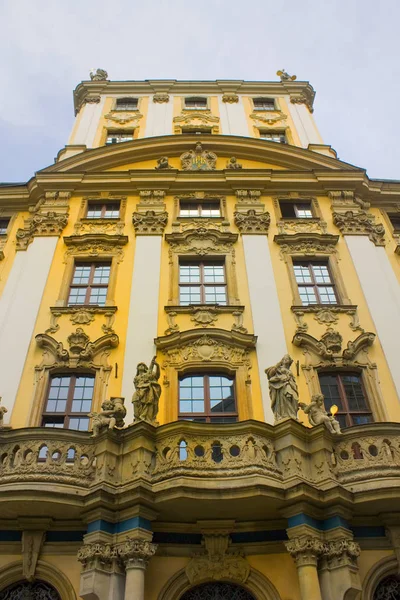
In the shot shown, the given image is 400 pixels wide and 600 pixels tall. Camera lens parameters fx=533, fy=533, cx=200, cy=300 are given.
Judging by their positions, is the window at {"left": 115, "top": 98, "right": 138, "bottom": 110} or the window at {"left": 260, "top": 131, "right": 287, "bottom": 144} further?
the window at {"left": 115, "top": 98, "right": 138, "bottom": 110}

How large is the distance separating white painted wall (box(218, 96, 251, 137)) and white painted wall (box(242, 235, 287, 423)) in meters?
8.26

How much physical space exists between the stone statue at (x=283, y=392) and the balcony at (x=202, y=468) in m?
0.49

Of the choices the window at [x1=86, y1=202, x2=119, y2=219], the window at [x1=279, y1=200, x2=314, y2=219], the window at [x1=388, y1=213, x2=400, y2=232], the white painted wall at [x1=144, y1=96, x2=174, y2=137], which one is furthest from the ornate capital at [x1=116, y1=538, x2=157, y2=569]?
the white painted wall at [x1=144, y1=96, x2=174, y2=137]

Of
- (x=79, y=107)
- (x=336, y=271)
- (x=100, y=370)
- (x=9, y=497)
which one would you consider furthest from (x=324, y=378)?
(x=79, y=107)

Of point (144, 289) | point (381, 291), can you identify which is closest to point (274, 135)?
point (381, 291)

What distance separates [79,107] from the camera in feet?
92.9

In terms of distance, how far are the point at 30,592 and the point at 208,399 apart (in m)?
5.92

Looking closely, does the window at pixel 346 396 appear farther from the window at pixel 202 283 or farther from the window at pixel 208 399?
the window at pixel 202 283

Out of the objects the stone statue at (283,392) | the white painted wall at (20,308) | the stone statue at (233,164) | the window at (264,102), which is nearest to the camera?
the stone statue at (283,392)

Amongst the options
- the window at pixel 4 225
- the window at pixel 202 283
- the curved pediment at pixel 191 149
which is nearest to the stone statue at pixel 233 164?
the curved pediment at pixel 191 149

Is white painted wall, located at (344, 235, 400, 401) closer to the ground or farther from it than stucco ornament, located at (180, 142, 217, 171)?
closer to the ground

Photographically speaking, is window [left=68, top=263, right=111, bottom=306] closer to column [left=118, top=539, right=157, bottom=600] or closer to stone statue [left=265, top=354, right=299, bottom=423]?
stone statue [left=265, top=354, right=299, bottom=423]

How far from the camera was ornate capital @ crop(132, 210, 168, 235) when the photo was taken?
18828mm

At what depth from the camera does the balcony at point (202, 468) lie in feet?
34.7
